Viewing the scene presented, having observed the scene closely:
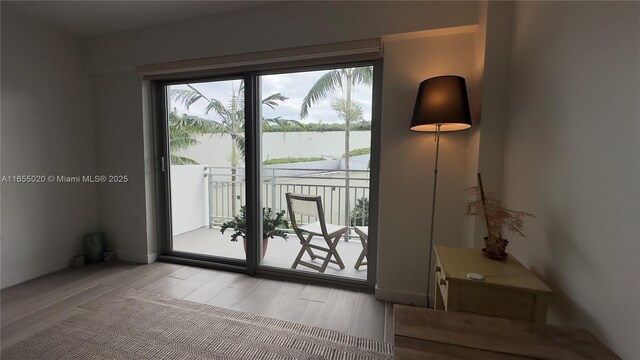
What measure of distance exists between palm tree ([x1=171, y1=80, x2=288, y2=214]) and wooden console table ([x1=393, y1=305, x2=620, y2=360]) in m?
2.12

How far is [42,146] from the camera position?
2453mm

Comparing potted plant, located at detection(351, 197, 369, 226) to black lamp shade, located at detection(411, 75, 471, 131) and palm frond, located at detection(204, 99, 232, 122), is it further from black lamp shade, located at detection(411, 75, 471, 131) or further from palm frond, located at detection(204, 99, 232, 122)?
palm frond, located at detection(204, 99, 232, 122)

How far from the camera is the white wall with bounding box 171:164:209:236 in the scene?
299cm

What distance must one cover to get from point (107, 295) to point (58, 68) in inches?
90.1

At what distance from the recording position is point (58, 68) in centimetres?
255

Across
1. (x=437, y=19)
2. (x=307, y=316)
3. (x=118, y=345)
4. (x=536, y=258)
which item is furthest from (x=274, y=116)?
(x=536, y=258)

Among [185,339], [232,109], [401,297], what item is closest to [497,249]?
[401,297]

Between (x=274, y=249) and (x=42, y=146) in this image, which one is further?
(x=274, y=249)

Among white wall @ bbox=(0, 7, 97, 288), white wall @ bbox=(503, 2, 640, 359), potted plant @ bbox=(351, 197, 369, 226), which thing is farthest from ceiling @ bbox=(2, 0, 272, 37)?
potted plant @ bbox=(351, 197, 369, 226)

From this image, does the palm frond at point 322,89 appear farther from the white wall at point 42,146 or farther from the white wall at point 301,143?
the white wall at point 42,146

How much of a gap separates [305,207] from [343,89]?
1.15m

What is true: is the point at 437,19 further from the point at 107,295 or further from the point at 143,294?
the point at 107,295

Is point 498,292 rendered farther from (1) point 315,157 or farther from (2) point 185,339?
(1) point 315,157

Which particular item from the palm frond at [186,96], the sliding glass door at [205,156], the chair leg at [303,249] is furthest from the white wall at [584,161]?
the palm frond at [186,96]
